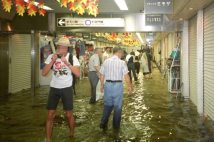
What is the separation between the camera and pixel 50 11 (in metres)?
15.6

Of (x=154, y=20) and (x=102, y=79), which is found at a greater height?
(x=154, y=20)

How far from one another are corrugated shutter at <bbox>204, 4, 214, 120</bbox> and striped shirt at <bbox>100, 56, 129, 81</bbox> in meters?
2.68

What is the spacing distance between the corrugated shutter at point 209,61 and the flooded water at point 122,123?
506 millimetres

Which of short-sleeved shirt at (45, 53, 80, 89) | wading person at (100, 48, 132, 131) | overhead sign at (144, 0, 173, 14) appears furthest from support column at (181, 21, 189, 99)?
short-sleeved shirt at (45, 53, 80, 89)

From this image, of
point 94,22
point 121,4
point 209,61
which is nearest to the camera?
point 209,61

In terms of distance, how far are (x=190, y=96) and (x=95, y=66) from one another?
13.9 ft

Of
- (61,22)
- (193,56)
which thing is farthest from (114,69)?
(61,22)

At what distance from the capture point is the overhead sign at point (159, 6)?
11469 millimetres

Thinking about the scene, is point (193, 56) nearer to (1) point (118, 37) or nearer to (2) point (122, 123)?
(2) point (122, 123)

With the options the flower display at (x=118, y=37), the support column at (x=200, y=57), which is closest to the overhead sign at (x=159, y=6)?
the support column at (x=200, y=57)

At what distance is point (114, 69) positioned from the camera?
8.03 meters

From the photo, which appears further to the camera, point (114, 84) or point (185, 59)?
point (185, 59)

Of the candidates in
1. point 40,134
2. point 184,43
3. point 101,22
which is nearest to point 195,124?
point 40,134

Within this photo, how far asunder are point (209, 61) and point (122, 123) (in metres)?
2.95
